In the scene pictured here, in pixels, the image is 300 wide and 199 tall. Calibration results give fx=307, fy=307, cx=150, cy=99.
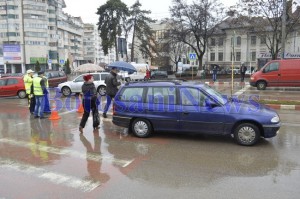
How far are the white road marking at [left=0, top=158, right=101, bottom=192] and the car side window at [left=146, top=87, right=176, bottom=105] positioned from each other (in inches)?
129

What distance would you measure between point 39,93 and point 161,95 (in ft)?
18.4

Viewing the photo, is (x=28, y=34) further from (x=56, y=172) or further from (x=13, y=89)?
(x=56, y=172)

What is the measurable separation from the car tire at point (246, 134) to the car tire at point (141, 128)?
87.5 inches

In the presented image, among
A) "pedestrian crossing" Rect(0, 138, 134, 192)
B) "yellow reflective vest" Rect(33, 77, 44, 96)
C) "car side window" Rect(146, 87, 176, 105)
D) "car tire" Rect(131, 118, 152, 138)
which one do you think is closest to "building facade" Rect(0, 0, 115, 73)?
"yellow reflective vest" Rect(33, 77, 44, 96)

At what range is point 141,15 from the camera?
53.7m

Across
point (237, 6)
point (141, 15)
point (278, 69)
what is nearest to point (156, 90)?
point (278, 69)

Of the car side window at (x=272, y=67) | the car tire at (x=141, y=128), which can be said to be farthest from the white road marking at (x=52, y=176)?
the car side window at (x=272, y=67)

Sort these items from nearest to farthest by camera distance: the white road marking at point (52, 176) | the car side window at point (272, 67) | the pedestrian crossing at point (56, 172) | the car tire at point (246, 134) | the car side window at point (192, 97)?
the white road marking at point (52, 176) < the pedestrian crossing at point (56, 172) < the car tire at point (246, 134) < the car side window at point (192, 97) < the car side window at point (272, 67)

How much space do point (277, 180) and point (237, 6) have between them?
28597 millimetres

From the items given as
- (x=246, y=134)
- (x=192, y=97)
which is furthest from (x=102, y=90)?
(x=246, y=134)

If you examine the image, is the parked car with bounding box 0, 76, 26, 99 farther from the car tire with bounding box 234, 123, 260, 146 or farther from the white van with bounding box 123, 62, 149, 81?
the car tire with bounding box 234, 123, 260, 146

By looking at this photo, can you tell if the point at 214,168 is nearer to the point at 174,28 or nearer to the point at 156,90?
the point at 156,90

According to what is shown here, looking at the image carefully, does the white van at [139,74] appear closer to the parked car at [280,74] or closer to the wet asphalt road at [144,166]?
the parked car at [280,74]

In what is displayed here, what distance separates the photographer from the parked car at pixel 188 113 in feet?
23.1
